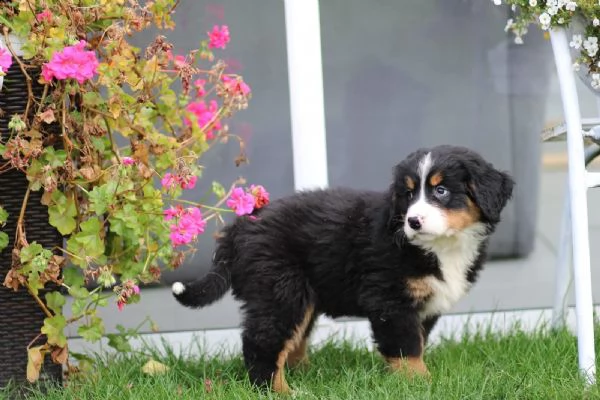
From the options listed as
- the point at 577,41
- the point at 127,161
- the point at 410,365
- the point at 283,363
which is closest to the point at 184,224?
the point at 127,161

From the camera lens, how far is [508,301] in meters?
4.88

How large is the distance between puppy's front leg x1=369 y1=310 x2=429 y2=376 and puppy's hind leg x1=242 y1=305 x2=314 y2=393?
12.8 inches

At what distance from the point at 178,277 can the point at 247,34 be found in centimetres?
124

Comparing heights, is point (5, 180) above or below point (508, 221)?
above

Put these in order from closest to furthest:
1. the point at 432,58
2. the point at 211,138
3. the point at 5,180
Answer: the point at 5,180, the point at 211,138, the point at 432,58

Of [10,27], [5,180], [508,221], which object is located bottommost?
[508,221]

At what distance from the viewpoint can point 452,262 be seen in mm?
3549

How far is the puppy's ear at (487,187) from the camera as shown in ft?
11.2

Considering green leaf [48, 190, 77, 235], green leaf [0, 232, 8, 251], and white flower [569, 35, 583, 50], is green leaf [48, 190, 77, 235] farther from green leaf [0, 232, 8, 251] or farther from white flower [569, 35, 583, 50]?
white flower [569, 35, 583, 50]

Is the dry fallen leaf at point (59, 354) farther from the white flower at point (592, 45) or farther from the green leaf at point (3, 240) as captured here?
the white flower at point (592, 45)

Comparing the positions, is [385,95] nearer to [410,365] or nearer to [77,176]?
[410,365]

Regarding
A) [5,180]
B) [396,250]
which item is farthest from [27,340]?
[396,250]

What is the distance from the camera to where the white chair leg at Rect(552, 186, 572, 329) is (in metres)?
4.09

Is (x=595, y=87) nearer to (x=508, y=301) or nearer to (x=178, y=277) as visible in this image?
(x=508, y=301)
